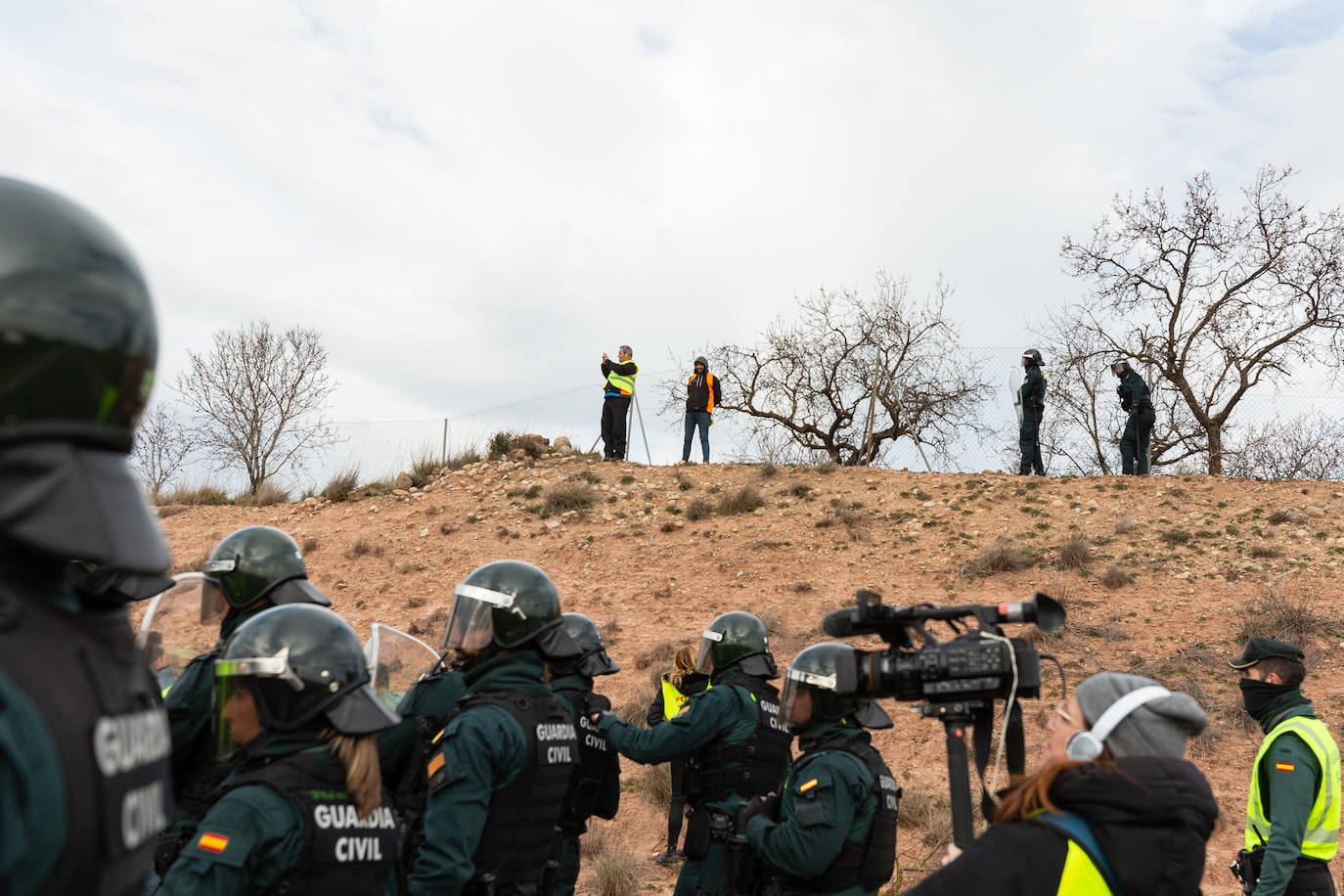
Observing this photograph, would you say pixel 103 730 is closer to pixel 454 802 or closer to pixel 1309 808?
pixel 454 802

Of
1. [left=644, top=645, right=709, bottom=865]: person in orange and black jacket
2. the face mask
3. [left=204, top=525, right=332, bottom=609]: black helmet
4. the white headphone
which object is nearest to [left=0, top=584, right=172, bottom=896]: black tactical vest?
the white headphone

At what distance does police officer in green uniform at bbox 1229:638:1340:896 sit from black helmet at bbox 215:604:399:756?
15.3ft

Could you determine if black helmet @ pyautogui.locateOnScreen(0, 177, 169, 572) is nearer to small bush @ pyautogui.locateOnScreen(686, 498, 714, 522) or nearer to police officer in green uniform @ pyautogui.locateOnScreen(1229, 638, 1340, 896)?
police officer in green uniform @ pyautogui.locateOnScreen(1229, 638, 1340, 896)

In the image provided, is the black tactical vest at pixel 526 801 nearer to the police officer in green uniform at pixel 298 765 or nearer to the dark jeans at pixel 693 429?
the police officer in green uniform at pixel 298 765

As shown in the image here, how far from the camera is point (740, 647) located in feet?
19.7

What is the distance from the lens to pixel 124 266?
61.8 inches

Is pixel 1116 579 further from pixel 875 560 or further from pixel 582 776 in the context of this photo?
pixel 582 776

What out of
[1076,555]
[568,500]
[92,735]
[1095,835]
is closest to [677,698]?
[1095,835]

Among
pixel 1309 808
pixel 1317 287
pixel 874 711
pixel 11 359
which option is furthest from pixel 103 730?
pixel 1317 287

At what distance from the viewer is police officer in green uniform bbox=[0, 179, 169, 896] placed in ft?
4.00

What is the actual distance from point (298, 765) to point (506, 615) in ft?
5.34

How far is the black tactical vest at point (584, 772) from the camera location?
5664 mm

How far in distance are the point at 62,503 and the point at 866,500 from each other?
18364 millimetres

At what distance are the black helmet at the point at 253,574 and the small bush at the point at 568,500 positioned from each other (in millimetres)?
15574
